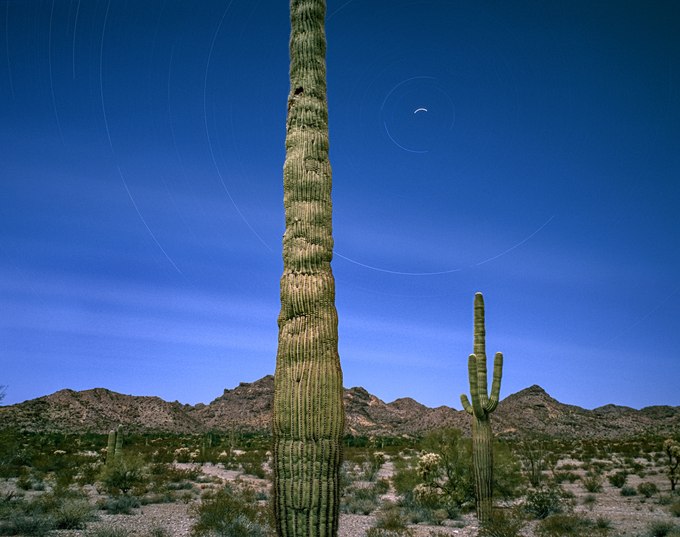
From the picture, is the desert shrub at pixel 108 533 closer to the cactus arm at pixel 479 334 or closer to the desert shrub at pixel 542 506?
the cactus arm at pixel 479 334

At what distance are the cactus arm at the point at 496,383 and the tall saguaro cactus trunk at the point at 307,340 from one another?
8532mm

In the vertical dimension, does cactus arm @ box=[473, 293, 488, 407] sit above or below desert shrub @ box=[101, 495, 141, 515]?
above

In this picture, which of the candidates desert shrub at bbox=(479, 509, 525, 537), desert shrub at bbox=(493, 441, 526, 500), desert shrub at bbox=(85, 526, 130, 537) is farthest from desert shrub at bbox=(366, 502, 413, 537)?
desert shrub at bbox=(85, 526, 130, 537)

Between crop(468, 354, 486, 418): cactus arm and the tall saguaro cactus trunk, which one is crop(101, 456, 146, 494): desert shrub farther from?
the tall saguaro cactus trunk

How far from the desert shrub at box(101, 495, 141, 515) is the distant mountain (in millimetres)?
57975

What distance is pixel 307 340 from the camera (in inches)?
246

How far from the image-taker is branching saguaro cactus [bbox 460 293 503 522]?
44.1 feet

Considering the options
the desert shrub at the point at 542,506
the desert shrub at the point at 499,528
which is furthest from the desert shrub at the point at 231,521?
the desert shrub at the point at 542,506

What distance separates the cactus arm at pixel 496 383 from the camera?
13.8m

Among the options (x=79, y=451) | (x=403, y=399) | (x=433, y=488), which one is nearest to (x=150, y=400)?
(x=403, y=399)

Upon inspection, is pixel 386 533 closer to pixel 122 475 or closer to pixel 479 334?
pixel 479 334

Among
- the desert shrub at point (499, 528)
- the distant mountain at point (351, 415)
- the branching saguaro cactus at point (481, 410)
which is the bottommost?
the distant mountain at point (351, 415)

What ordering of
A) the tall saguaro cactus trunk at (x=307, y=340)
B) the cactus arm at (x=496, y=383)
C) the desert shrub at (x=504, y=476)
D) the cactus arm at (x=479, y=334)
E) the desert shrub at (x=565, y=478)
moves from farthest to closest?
the desert shrub at (x=565, y=478)
the desert shrub at (x=504, y=476)
the cactus arm at (x=479, y=334)
the cactus arm at (x=496, y=383)
the tall saguaro cactus trunk at (x=307, y=340)

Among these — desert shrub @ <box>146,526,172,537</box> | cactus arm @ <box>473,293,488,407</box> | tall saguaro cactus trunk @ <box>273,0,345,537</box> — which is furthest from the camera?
cactus arm @ <box>473,293,488,407</box>
